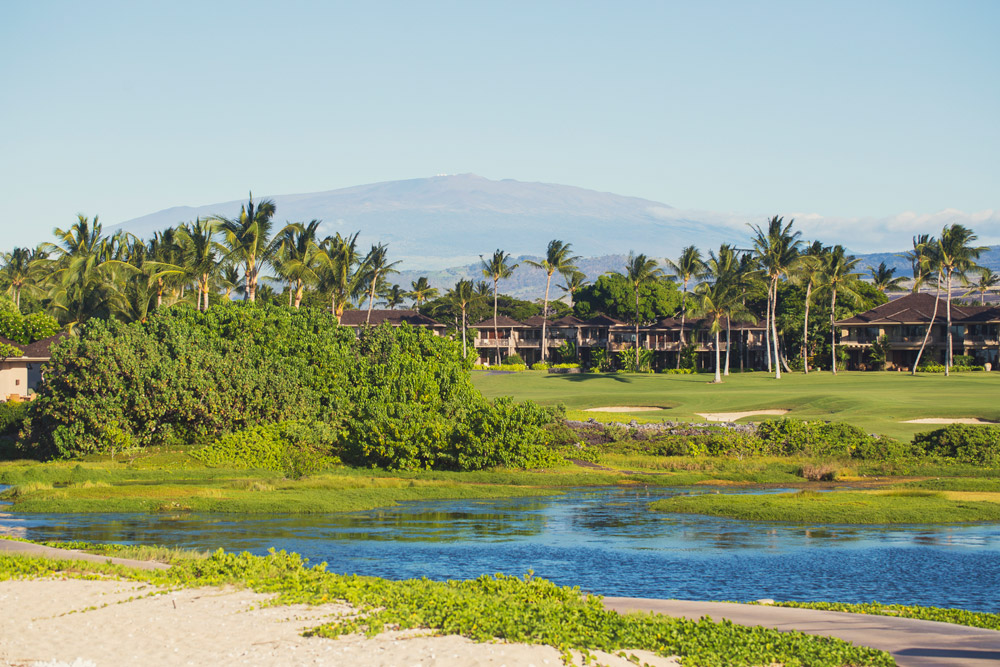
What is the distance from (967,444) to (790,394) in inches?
1033

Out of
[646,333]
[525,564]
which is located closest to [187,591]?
[525,564]

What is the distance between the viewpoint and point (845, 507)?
29641 millimetres

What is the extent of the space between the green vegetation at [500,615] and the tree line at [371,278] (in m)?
41.8

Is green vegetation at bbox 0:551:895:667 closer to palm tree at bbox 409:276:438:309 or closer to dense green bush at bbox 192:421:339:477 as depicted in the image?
dense green bush at bbox 192:421:339:477

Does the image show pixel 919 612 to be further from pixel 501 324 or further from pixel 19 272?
pixel 501 324

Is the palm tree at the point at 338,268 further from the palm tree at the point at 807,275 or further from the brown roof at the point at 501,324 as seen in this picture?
the brown roof at the point at 501,324

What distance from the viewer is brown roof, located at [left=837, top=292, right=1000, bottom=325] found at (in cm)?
10712

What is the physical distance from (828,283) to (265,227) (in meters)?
61.5

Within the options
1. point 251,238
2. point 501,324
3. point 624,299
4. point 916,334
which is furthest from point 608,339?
point 251,238

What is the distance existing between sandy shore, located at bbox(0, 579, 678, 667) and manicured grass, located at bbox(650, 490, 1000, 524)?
18067 mm

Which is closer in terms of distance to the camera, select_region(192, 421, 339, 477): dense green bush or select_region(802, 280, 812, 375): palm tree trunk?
select_region(192, 421, 339, 477): dense green bush

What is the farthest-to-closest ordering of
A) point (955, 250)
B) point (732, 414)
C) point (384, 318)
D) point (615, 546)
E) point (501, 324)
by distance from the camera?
point (501, 324) < point (384, 318) < point (955, 250) < point (732, 414) < point (615, 546)

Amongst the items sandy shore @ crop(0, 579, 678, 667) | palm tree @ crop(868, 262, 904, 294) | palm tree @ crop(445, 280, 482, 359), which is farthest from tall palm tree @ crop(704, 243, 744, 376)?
sandy shore @ crop(0, 579, 678, 667)

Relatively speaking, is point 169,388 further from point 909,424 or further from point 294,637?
point 909,424
